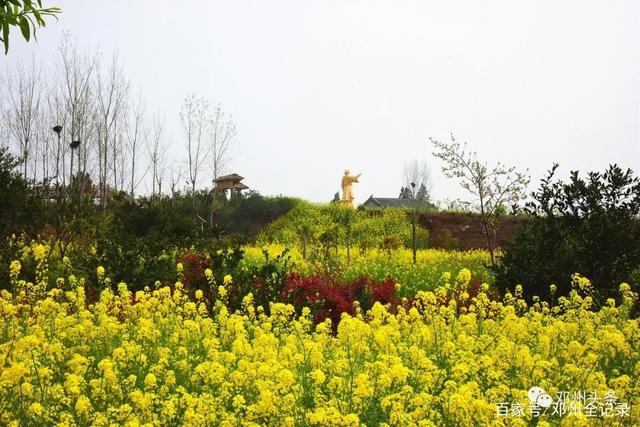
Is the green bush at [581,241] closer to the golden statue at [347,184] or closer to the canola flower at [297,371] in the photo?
the canola flower at [297,371]

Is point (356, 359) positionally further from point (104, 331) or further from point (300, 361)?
point (104, 331)

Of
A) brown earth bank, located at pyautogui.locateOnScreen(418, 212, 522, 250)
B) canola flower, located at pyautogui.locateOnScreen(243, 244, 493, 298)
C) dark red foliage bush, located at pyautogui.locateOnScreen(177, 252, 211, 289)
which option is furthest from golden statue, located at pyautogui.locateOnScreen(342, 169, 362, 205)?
dark red foliage bush, located at pyautogui.locateOnScreen(177, 252, 211, 289)

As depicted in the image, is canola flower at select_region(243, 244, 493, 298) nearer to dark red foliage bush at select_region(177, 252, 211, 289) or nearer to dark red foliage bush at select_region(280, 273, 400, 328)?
dark red foliage bush at select_region(280, 273, 400, 328)

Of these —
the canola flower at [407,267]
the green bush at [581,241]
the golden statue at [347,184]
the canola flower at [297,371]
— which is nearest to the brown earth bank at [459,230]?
the canola flower at [407,267]

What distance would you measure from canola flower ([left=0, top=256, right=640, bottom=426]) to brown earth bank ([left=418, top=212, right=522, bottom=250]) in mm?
15856

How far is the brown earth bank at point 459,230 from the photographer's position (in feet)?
75.3

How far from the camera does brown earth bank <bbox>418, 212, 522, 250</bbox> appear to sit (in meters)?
23.0

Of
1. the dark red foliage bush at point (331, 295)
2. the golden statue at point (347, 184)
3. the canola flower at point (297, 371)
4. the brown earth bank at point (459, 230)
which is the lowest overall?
the canola flower at point (297, 371)

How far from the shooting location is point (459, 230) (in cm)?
2577

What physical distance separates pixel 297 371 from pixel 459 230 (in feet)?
71.0

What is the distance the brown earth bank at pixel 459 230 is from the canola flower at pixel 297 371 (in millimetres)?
15856

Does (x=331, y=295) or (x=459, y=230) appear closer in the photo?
(x=331, y=295)

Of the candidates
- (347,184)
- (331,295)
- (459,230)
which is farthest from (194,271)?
(347,184)

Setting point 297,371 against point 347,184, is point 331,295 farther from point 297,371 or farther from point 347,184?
point 347,184
